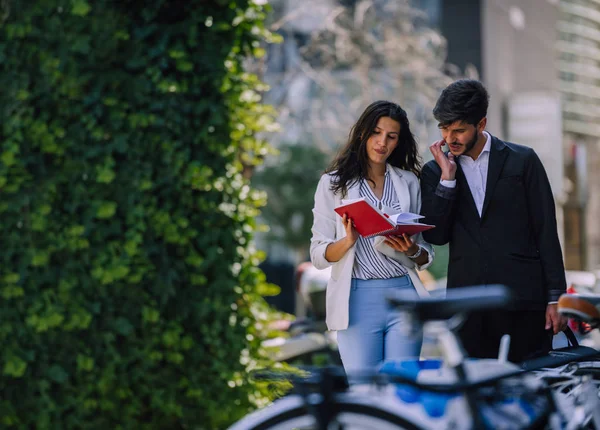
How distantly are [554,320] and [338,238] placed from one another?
3.09 feet

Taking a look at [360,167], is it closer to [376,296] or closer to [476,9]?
[376,296]

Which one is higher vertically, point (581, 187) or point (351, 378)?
point (581, 187)

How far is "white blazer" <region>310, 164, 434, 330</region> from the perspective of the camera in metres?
3.96

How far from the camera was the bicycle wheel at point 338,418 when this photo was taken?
2.53 m

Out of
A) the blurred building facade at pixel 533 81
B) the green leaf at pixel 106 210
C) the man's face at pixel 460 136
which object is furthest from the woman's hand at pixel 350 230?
the blurred building facade at pixel 533 81

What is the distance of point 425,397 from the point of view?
2.65 meters

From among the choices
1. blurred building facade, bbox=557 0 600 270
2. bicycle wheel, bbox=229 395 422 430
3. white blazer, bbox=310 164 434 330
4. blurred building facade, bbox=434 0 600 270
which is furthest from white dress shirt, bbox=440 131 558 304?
blurred building facade, bbox=557 0 600 270

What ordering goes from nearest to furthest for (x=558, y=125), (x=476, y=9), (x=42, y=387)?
(x=42, y=387) < (x=558, y=125) < (x=476, y=9)

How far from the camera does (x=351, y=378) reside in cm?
259

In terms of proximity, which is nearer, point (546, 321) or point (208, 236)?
point (546, 321)

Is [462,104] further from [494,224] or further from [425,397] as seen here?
[425,397]

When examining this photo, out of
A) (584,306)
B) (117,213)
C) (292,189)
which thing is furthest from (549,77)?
(584,306)

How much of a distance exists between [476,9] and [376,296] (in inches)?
1180

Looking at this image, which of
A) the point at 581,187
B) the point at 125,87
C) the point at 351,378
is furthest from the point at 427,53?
the point at 581,187
